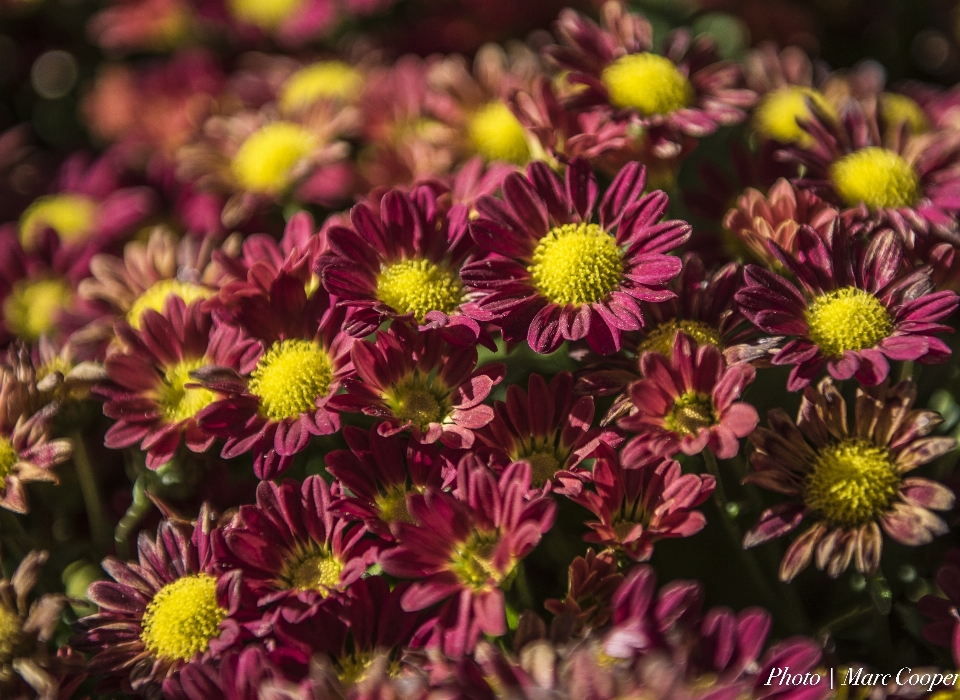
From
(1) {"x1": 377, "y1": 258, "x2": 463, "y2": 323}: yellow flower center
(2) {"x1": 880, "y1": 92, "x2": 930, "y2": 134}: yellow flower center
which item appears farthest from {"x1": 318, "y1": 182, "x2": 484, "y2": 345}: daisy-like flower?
(2) {"x1": 880, "y1": 92, "x2": 930, "y2": 134}: yellow flower center

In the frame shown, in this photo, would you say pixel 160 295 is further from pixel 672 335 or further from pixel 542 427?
pixel 672 335

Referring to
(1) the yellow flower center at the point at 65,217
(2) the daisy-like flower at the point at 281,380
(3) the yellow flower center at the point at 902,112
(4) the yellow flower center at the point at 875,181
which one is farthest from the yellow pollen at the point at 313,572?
(3) the yellow flower center at the point at 902,112

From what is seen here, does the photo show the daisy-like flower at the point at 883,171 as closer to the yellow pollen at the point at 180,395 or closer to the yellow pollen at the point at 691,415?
the yellow pollen at the point at 691,415

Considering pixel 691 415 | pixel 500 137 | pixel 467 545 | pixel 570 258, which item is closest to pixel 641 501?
pixel 691 415

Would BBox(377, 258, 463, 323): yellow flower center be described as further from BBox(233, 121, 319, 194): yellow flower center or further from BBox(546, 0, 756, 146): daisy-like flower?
BBox(233, 121, 319, 194): yellow flower center

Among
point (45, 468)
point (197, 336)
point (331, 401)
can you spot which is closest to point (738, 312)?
point (331, 401)

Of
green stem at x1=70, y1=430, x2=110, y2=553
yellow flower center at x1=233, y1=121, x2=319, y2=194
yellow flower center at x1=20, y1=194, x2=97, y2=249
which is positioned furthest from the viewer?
yellow flower center at x1=20, y1=194, x2=97, y2=249
